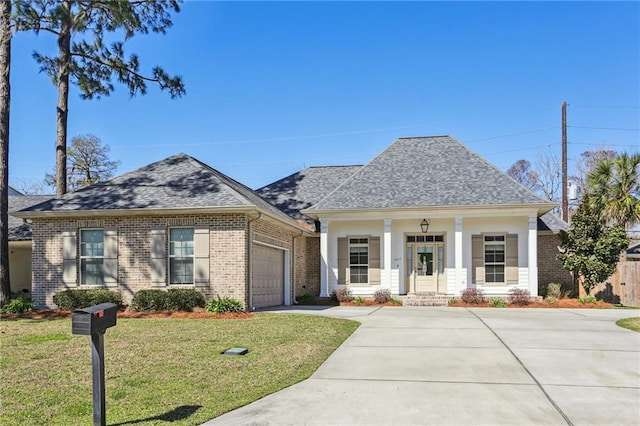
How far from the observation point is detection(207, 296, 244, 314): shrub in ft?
50.1

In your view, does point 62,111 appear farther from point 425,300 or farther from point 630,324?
point 630,324

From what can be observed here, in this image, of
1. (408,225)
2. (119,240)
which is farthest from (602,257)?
(119,240)

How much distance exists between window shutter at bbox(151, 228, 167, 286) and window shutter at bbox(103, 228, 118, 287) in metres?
1.21

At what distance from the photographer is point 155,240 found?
1634 cm

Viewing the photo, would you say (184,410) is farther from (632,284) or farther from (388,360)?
→ (632,284)

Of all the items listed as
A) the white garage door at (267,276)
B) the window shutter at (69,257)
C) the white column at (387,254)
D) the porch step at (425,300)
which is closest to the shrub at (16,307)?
the window shutter at (69,257)

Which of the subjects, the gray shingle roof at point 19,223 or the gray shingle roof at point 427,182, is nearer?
the gray shingle roof at point 427,182

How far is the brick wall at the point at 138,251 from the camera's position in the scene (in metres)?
15.8

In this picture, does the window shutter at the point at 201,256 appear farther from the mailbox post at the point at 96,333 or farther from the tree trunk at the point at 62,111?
the mailbox post at the point at 96,333

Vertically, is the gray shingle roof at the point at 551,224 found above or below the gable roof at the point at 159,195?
below

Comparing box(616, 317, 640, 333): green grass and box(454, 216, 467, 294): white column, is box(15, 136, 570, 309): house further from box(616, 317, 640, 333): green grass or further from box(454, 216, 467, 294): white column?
box(616, 317, 640, 333): green grass

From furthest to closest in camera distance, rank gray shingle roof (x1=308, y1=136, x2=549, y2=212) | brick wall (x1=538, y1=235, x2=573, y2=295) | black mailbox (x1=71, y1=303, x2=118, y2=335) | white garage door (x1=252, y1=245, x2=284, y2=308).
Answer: brick wall (x1=538, y1=235, x2=573, y2=295), gray shingle roof (x1=308, y1=136, x2=549, y2=212), white garage door (x1=252, y1=245, x2=284, y2=308), black mailbox (x1=71, y1=303, x2=118, y2=335)

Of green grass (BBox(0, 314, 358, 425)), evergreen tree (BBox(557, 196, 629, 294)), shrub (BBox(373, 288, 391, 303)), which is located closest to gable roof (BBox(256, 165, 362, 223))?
shrub (BBox(373, 288, 391, 303))

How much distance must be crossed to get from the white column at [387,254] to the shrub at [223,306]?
7.43m
